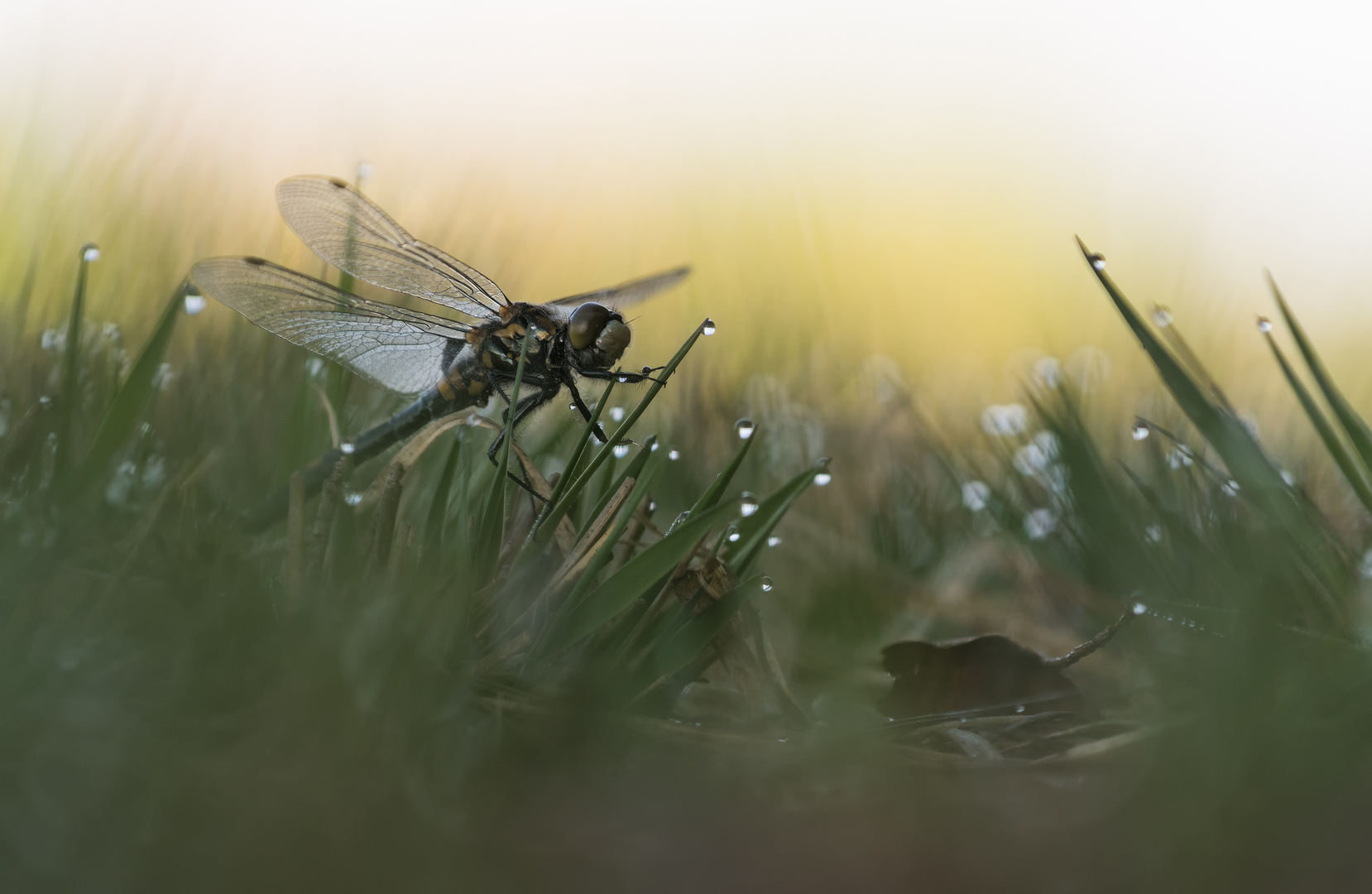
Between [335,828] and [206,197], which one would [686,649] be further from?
[206,197]

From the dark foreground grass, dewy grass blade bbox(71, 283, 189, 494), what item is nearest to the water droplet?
the dark foreground grass

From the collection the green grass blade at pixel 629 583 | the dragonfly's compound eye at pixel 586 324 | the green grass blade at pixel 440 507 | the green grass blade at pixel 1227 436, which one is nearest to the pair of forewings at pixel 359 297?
the dragonfly's compound eye at pixel 586 324

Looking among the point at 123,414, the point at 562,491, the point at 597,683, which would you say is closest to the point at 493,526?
the point at 562,491

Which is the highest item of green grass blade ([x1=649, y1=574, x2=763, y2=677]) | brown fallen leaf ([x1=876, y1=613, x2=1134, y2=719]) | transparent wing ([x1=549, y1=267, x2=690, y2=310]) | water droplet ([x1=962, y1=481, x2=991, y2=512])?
transparent wing ([x1=549, y1=267, x2=690, y2=310])

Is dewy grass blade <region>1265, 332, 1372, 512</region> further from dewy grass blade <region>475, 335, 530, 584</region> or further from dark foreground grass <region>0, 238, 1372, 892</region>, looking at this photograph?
dewy grass blade <region>475, 335, 530, 584</region>

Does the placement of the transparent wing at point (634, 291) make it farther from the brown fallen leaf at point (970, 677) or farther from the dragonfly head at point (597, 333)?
the brown fallen leaf at point (970, 677)

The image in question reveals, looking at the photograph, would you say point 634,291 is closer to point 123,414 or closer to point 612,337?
point 612,337

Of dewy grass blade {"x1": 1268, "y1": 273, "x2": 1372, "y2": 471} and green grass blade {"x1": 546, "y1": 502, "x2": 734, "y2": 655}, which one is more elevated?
dewy grass blade {"x1": 1268, "y1": 273, "x2": 1372, "y2": 471}
